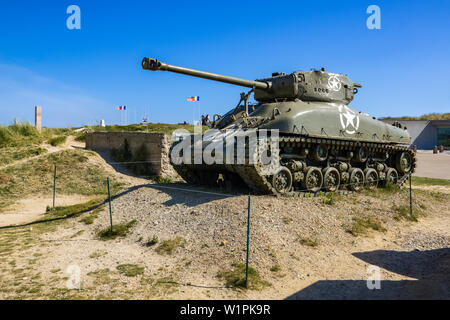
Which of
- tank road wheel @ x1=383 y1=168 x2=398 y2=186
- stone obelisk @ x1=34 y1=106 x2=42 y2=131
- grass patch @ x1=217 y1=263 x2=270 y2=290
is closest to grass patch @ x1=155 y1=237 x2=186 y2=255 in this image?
grass patch @ x1=217 y1=263 x2=270 y2=290

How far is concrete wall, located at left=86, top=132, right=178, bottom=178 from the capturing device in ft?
60.9

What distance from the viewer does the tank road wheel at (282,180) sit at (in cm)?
1048

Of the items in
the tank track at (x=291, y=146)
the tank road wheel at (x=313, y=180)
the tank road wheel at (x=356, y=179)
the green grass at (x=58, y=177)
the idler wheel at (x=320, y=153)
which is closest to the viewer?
the tank track at (x=291, y=146)

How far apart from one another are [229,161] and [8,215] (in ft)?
27.2

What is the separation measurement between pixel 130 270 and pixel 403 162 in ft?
41.0

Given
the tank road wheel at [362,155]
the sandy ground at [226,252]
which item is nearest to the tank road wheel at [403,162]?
the tank road wheel at [362,155]

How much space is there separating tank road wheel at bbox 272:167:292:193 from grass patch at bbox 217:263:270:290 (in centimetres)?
397

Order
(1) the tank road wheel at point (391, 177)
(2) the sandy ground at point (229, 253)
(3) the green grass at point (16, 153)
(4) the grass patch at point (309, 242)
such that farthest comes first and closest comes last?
(3) the green grass at point (16, 153) < (1) the tank road wheel at point (391, 177) < (4) the grass patch at point (309, 242) < (2) the sandy ground at point (229, 253)

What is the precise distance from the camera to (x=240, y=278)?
6.46 metres

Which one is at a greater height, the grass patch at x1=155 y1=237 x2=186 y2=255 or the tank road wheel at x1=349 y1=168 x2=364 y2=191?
the tank road wheel at x1=349 y1=168 x2=364 y2=191

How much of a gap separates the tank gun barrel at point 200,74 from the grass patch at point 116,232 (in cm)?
410

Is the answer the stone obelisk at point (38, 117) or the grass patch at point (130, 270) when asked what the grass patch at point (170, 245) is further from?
the stone obelisk at point (38, 117)

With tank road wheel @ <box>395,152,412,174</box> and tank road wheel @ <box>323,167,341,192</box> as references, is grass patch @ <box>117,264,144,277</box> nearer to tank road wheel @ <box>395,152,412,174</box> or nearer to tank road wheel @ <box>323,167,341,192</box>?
tank road wheel @ <box>323,167,341,192</box>
